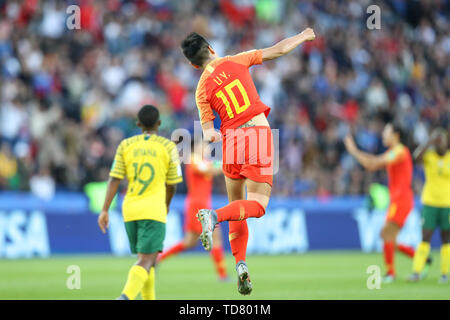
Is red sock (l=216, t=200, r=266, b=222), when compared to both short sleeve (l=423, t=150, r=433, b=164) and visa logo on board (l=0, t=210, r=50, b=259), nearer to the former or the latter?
short sleeve (l=423, t=150, r=433, b=164)

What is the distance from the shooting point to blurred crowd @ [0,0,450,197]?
17.7 metres

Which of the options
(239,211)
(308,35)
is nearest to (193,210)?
(239,211)

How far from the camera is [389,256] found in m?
12.5

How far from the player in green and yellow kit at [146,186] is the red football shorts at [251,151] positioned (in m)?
0.78

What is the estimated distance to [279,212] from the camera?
18328mm

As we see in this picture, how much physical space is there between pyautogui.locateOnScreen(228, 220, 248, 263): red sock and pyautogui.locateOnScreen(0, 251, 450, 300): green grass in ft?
6.54

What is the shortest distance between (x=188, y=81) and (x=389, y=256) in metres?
9.76

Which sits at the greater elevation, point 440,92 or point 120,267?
point 440,92

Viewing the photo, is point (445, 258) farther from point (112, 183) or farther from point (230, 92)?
point (112, 183)

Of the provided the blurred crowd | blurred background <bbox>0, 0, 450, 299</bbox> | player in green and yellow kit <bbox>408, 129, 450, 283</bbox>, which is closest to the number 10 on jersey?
blurred background <bbox>0, 0, 450, 299</bbox>

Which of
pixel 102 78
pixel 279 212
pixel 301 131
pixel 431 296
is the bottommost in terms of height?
pixel 431 296
